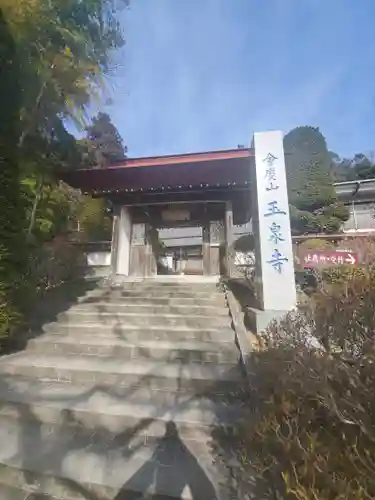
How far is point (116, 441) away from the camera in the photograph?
2.73m

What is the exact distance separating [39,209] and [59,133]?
232 centimetres

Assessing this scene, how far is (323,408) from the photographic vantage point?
2342 millimetres

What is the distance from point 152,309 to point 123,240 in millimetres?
4435

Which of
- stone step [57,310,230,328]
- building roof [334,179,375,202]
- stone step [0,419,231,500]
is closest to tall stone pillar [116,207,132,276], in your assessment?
stone step [57,310,230,328]

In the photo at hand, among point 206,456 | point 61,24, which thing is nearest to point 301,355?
point 206,456

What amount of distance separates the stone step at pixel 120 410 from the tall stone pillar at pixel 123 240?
19.7 feet

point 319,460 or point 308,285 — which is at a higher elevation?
point 308,285

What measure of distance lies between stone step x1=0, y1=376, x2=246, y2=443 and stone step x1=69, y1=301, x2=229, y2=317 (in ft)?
7.67

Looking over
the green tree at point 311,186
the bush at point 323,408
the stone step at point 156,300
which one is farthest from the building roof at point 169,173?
the bush at point 323,408

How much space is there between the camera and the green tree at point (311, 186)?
37.7 feet

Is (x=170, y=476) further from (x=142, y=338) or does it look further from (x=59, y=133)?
(x=59, y=133)

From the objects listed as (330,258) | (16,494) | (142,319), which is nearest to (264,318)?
(142,319)

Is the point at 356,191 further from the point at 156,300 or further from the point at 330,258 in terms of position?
the point at 156,300

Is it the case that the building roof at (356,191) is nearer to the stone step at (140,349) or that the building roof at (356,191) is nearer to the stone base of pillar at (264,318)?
the stone base of pillar at (264,318)
